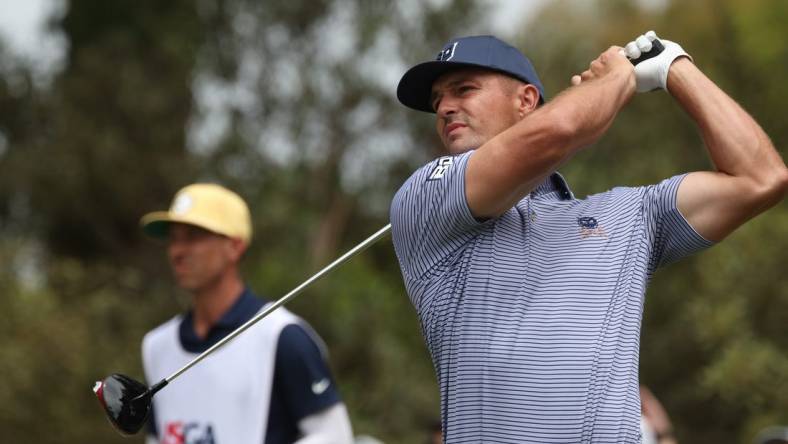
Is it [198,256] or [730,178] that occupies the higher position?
[198,256]

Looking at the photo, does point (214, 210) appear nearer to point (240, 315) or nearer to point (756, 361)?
point (240, 315)

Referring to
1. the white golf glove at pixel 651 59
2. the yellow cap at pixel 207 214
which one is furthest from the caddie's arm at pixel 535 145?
the yellow cap at pixel 207 214

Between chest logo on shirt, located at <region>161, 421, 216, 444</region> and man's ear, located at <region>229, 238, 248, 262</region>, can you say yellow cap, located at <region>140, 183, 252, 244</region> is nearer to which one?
man's ear, located at <region>229, 238, 248, 262</region>

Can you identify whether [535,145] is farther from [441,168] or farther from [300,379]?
[300,379]

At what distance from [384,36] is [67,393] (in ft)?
46.0

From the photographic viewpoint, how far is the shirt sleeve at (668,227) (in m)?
4.02

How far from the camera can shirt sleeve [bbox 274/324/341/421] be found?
5887 mm

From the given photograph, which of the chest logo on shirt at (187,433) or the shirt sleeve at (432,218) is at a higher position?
the chest logo on shirt at (187,433)

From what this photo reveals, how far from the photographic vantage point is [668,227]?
4035 mm

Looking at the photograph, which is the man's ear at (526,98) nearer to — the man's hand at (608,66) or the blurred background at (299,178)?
the man's hand at (608,66)

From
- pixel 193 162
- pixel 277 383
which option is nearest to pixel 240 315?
pixel 277 383

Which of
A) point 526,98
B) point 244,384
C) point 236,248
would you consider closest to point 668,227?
point 526,98

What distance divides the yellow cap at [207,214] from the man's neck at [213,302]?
0.26 metres

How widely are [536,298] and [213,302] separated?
115 inches
